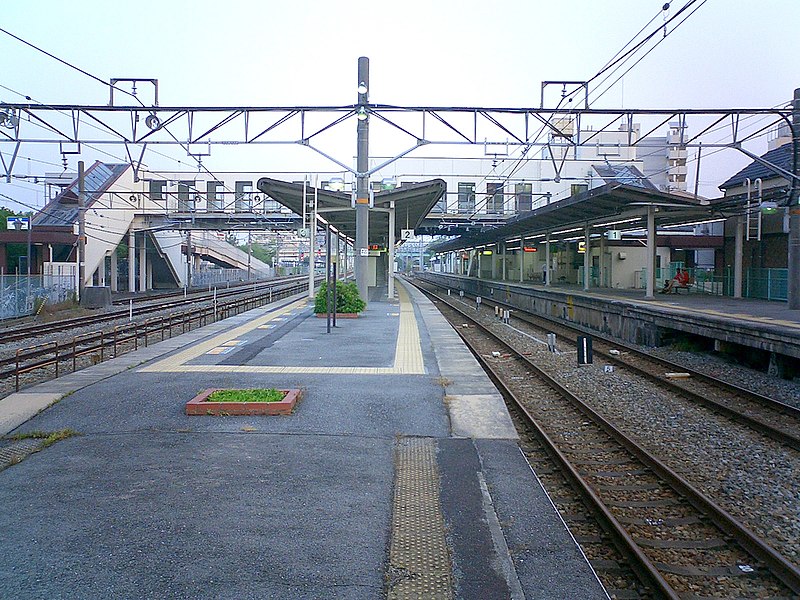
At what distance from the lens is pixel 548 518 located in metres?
6.40

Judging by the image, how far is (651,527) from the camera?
263 inches

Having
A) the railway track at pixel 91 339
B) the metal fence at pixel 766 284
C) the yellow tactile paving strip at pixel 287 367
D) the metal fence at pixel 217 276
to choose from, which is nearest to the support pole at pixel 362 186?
the railway track at pixel 91 339

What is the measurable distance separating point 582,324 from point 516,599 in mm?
24849

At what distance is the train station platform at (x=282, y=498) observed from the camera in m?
4.83

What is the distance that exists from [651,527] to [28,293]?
28813mm

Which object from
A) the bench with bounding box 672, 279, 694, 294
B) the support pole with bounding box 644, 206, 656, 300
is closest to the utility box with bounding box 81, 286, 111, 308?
the support pole with bounding box 644, 206, 656, 300

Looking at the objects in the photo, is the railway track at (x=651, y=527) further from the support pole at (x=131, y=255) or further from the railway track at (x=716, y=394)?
the support pole at (x=131, y=255)

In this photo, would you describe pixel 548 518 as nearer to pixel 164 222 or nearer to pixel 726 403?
pixel 726 403

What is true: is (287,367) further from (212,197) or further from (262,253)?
(262,253)

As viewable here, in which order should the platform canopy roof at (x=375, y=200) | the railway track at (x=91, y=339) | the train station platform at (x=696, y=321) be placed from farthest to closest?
the platform canopy roof at (x=375, y=200)
the train station platform at (x=696, y=321)
the railway track at (x=91, y=339)

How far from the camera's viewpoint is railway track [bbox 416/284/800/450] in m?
10.4

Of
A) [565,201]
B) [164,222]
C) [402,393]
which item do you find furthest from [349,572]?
[164,222]

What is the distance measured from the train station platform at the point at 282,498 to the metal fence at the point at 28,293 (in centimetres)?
1822

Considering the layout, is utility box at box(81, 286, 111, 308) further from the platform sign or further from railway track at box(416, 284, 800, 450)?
railway track at box(416, 284, 800, 450)
